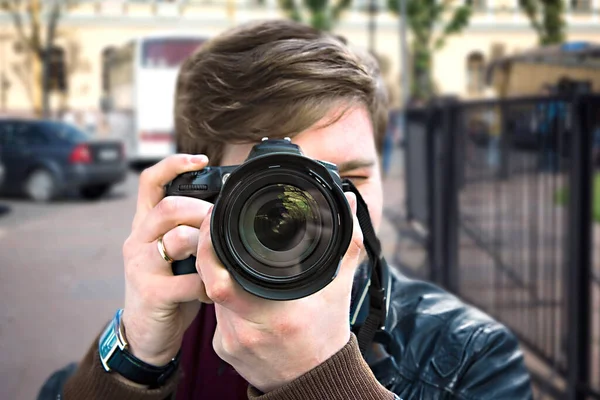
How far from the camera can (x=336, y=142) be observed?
1.48 m

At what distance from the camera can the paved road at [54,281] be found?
3.65 m

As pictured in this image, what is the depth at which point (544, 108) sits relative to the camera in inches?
143

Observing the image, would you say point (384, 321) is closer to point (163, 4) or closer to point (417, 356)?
point (417, 356)

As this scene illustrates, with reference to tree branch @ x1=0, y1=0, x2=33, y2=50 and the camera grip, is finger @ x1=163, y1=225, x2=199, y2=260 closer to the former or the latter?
the camera grip

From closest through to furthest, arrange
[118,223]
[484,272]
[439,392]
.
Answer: [439,392] → [484,272] → [118,223]

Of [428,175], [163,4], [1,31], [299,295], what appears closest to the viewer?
[299,295]

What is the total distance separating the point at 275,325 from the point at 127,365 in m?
0.43

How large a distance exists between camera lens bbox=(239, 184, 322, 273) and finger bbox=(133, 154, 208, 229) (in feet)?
0.78

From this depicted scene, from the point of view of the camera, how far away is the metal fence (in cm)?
346

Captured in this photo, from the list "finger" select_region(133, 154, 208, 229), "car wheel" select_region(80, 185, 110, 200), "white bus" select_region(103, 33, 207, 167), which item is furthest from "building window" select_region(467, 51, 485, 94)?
"finger" select_region(133, 154, 208, 229)

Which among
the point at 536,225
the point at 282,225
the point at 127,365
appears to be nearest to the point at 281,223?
the point at 282,225

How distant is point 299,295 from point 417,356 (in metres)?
0.49

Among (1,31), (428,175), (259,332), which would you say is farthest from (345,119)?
(1,31)

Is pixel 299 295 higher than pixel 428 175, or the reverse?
pixel 299 295
